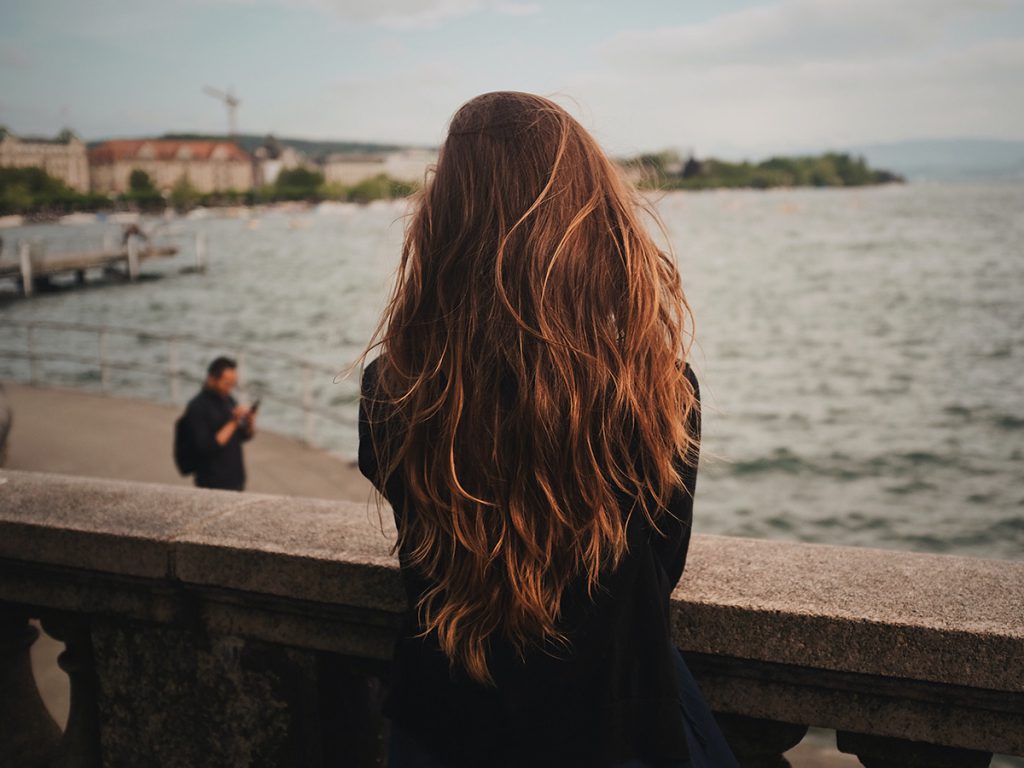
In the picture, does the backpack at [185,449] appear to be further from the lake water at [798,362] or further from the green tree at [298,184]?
the green tree at [298,184]

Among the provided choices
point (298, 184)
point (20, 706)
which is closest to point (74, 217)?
point (20, 706)

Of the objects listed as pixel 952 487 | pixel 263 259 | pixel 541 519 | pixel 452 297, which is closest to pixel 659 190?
pixel 452 297

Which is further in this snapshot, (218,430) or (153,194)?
(153,194)

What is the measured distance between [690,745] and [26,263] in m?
45.1

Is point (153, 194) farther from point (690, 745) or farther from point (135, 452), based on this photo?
point (690, 745)

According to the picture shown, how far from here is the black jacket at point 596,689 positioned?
55.3 inches

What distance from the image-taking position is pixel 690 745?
142 cm

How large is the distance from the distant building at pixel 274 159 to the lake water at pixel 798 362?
35.1m

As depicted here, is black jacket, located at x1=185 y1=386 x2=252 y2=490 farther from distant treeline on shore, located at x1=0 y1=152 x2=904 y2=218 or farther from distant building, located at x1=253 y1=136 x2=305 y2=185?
distant building, located at x1=253 y1=136 x2=305 y2=185

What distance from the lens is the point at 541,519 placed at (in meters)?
1.42

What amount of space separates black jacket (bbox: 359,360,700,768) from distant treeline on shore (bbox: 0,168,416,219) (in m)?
0.87

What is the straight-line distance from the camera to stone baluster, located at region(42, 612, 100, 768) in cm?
227

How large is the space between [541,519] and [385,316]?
45 cm

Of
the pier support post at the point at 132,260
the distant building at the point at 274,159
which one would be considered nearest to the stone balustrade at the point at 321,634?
the pier support post at the point at 132,260
